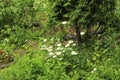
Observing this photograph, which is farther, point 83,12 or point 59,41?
point 59,41

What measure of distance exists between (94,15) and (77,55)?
1.00 meters

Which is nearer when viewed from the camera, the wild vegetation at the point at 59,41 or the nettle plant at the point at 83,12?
the wild vegetation at the point at 59,41

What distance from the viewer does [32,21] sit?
854 centimetres

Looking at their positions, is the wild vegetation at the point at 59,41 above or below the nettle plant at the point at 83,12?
below

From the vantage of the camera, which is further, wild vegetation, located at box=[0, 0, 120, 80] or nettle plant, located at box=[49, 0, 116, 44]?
nettle plant, located at box=[49, 0, 116, 44]

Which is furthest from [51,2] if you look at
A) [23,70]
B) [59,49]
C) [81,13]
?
[23,70]

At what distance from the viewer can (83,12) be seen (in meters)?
6.80

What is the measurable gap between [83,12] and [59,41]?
95 cm

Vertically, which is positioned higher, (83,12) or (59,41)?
(83,12)

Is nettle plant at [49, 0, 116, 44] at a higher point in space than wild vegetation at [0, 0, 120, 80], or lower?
higher

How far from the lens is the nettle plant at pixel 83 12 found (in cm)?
676

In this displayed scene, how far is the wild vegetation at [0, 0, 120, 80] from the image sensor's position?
5.79 metres

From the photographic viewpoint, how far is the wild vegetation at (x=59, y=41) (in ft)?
19.0

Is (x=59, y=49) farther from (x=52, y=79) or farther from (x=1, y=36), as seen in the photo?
(x=1, y=36)
